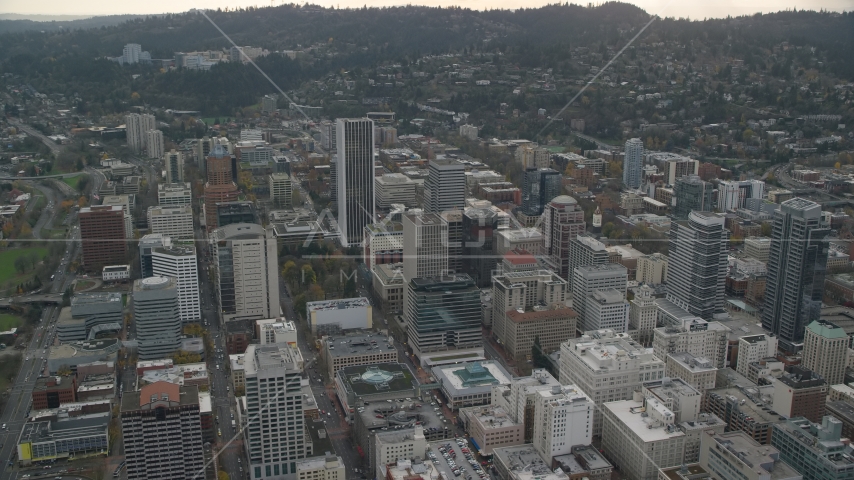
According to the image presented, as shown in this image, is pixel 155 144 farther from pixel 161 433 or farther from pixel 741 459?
pixel 741 459

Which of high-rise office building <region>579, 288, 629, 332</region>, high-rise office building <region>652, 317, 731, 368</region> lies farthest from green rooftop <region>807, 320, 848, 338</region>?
high-rise office building <region>579, 288, 629, 332</region>

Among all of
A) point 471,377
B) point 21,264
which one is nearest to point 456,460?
point 471,377

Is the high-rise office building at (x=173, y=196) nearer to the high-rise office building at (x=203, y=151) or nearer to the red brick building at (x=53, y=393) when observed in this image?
the high-rise office building at (x=203, y=151)

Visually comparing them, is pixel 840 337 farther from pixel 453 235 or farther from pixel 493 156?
pixel 493 156

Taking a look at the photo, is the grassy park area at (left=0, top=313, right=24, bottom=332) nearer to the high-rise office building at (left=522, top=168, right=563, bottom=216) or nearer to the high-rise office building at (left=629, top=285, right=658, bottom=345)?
the high-rise office building at (left=629, top=285, right=658, bottom=345)

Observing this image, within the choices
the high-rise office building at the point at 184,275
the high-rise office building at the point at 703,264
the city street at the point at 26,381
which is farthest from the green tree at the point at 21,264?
the high-rise office building at the point at 703,264
